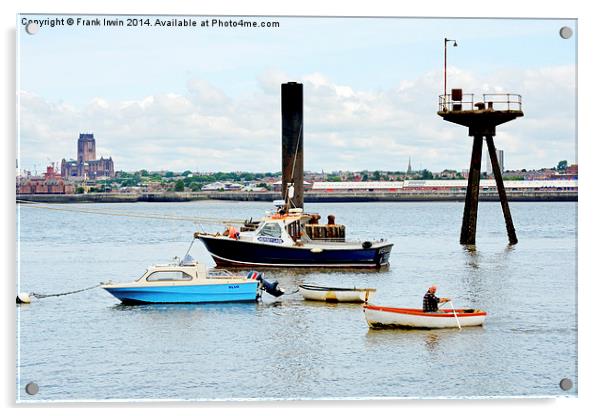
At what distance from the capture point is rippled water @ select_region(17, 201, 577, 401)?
62.0 feet

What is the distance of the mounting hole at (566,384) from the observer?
58.0 feet

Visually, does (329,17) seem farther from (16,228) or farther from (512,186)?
(512,186)

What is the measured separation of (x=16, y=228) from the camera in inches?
668

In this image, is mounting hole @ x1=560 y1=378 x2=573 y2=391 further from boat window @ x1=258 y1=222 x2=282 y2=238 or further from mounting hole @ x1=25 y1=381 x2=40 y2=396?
boat window @ x1=258 y1=222 x2=282 y2=238

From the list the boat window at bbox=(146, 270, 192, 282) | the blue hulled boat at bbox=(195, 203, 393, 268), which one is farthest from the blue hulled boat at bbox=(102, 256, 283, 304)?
the blue hulled boat at bbox=(195, 203, 393, 268)

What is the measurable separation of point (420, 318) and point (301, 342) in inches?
102

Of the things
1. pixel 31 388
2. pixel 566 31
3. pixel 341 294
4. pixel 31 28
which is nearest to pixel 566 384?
pixel 566 31

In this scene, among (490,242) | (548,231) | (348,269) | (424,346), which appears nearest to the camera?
(424,346)

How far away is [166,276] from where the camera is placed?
90.0ft

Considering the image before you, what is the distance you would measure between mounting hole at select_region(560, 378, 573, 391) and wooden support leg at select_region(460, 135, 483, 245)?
2129 cm

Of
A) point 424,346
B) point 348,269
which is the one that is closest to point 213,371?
point 424,346

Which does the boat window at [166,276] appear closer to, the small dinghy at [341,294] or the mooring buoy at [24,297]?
the mooring buoy at [24,297]

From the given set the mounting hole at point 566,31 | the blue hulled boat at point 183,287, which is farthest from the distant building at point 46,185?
the mounting hole at point 566,31
